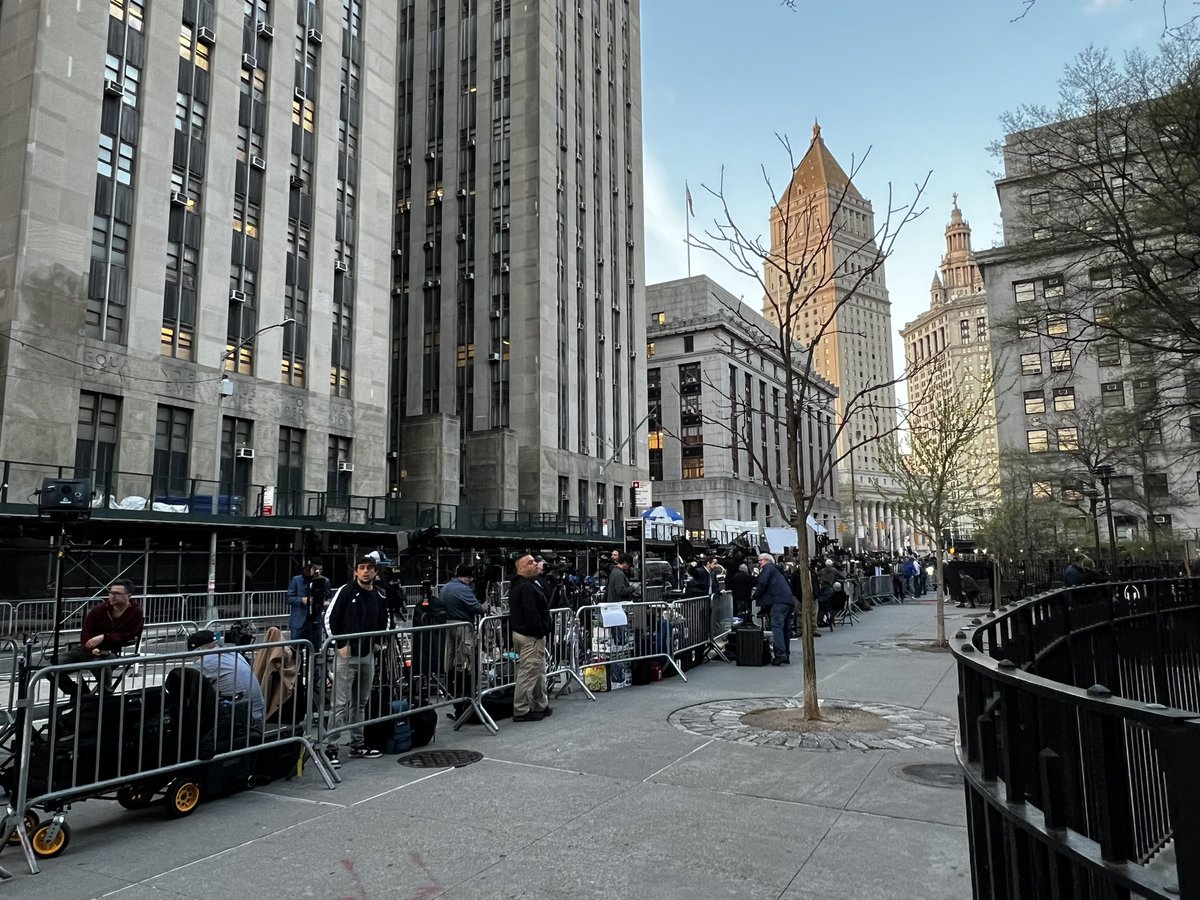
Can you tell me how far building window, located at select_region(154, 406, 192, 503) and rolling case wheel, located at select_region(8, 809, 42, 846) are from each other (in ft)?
94.1

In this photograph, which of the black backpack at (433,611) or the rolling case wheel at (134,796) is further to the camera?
the black backpack at (433,611)

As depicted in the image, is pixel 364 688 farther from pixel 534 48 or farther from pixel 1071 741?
pixel 534 48

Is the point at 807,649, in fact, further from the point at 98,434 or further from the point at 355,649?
the point at 98,434

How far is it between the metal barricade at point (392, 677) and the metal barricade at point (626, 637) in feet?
8.49

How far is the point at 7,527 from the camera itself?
2312 cm

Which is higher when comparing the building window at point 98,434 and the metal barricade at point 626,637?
the building window at point 98,434

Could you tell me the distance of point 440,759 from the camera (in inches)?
306

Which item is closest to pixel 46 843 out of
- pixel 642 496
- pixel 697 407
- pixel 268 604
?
pixel 642 496

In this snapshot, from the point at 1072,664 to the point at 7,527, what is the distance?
87.3 feet

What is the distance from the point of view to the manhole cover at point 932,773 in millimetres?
6681

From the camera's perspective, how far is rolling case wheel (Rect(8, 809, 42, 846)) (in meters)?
5.30

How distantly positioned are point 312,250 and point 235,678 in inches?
1476

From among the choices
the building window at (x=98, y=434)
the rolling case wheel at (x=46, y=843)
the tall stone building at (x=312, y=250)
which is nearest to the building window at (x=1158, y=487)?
the tall stone building at (x=312, y=250)

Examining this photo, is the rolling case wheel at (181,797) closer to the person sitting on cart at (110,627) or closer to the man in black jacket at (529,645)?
the person sitting on cart at (110,627)
